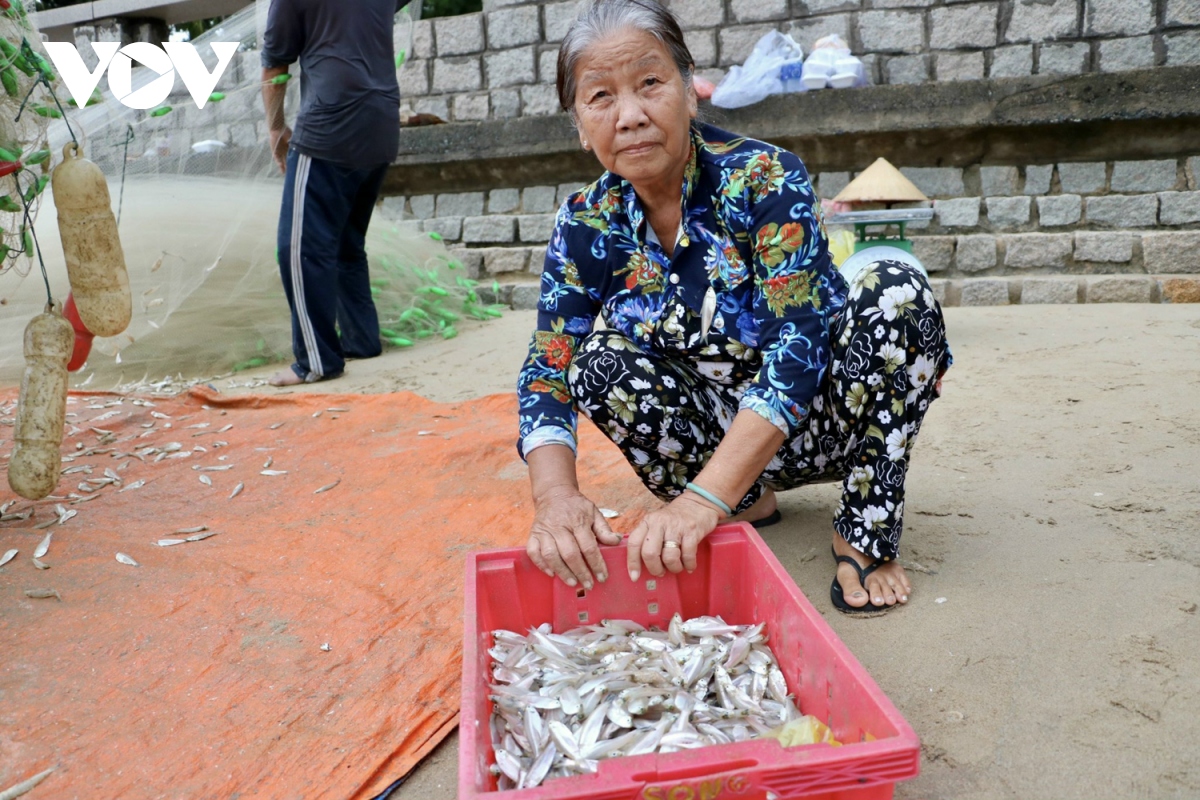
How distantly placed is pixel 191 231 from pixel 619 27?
11.6 ft

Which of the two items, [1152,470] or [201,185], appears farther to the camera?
[201,185]

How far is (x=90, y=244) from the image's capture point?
2.38 meters

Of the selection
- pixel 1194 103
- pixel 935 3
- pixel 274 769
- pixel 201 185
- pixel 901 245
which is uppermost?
pixel 935 3

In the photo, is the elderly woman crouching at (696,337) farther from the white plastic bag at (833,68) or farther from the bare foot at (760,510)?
the white plastic bag at (833,68)

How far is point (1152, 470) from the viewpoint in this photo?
2.35 meters

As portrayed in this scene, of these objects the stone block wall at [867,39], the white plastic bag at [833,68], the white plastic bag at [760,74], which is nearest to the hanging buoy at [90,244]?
the white plastic bag at [760,74]

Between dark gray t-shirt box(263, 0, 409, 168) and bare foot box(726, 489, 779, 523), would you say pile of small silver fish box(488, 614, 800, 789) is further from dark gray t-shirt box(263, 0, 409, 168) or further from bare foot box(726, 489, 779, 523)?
dark gray t-shirt box(263, 0, 409, 168)

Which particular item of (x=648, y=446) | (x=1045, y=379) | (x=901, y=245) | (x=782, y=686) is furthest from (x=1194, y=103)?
(x=782, y=686)

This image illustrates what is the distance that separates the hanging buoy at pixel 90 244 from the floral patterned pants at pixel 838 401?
1.37m

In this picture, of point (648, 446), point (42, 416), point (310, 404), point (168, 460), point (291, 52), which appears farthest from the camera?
point (291, 52)

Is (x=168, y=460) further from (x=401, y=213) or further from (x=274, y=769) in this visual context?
(x=401, y=213)

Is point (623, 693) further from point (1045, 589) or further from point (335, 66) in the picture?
point (335, 66)

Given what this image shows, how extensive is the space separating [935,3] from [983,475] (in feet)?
14.1

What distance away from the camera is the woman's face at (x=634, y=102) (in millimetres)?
1625
